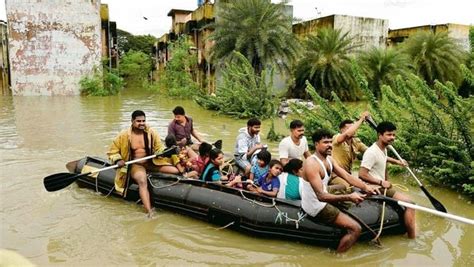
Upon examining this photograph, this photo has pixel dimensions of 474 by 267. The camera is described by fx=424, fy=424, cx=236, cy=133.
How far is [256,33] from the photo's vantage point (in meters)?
18.4

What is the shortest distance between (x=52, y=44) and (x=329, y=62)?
14.7 m

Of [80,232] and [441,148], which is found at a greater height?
[441,148]

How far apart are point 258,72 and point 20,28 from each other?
12888 mm

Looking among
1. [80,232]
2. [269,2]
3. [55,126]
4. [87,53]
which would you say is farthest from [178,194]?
[87,53]

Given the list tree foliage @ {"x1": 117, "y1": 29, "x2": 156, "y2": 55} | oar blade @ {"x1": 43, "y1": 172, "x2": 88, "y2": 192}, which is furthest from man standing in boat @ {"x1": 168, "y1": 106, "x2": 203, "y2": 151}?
tree foliage @ {"x1": 117, "y1": 29, "x2": 156, "y2": 55}

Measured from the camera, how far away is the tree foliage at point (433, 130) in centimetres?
701

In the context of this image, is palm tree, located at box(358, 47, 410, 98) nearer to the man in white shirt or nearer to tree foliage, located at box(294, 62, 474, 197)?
tree foliage, located at box(294, 62, 474, 197)

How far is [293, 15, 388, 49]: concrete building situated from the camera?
22.4m

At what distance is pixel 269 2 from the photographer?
18328mm

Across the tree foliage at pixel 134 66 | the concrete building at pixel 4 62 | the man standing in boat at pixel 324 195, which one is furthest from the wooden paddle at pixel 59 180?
the tree foliage at pixel 134 66

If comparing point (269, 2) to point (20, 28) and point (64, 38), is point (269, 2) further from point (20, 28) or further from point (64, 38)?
point (20, 28)

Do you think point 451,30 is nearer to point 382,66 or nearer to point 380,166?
point 382,66

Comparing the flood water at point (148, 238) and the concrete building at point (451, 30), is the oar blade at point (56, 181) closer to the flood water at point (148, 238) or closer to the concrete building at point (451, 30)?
the flood water at point (148, 238)

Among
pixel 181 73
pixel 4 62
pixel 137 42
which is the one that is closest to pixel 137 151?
pixel 181 73
